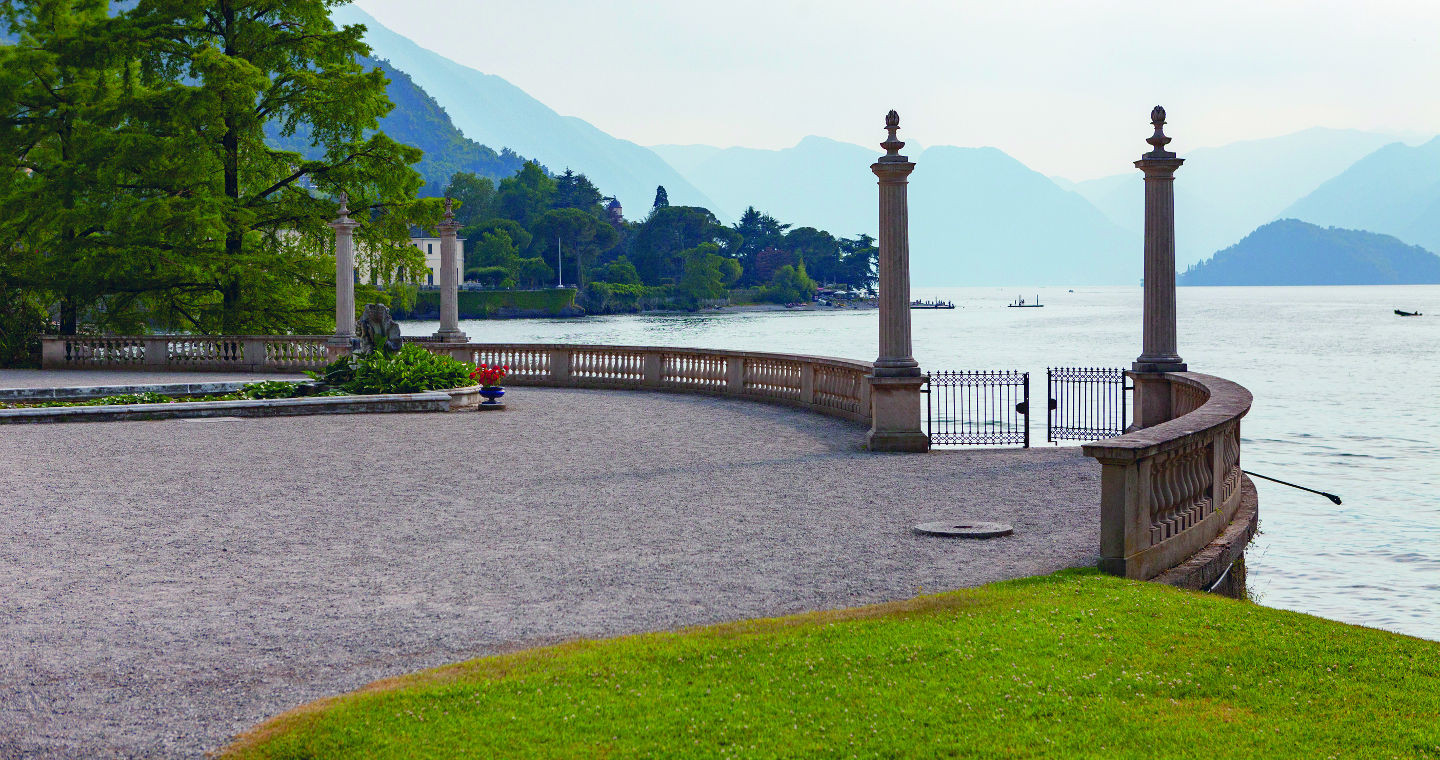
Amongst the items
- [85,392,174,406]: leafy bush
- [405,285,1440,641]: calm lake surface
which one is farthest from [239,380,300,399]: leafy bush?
[405,285,1440,641]: calm lake surface

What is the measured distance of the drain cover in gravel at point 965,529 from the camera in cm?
1031

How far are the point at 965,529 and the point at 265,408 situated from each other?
15270 mm

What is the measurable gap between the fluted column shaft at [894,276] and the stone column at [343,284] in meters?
17.8

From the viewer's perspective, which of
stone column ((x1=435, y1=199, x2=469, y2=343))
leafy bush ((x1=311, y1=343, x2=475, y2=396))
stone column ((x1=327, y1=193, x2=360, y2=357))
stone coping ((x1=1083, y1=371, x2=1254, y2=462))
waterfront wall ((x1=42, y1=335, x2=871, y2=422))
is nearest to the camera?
stone coping ((x1=1083, y1=371, x2=1254, y2=462))

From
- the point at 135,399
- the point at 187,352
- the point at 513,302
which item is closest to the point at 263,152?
Answer: the point at 187,352

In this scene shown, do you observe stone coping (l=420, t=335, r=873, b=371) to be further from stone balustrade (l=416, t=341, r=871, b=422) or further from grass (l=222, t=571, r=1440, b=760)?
grass (l=222, t=571, r=1440, b=760)

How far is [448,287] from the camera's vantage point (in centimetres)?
3144

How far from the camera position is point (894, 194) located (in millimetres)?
17016

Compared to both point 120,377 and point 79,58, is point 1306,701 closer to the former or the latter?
point 120,377

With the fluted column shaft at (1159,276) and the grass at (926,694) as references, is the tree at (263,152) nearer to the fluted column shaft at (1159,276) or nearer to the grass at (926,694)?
the fluted column shaft at (1159,276)

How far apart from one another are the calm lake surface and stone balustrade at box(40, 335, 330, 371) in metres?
23.8

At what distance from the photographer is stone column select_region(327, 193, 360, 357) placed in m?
30.7

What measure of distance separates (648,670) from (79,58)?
126ft

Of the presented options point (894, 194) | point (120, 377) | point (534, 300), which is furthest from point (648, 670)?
point (534, 300)
